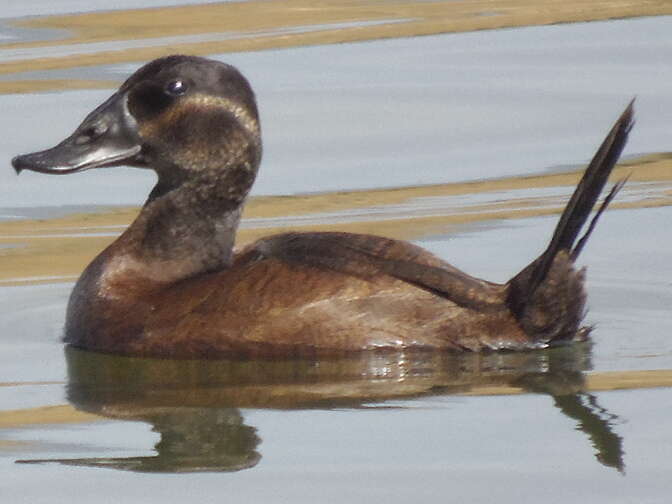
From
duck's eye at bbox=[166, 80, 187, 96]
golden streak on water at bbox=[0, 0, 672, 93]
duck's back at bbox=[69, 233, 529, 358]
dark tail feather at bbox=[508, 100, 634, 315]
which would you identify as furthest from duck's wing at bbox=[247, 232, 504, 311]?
golden streak on water at bbox=[0, 0, 672, 93]

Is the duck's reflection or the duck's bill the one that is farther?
the duck's bill

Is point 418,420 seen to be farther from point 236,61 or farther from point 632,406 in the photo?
point 236,61

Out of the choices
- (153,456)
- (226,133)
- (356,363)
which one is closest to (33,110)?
(226,133)

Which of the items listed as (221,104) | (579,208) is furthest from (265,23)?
(579,208)

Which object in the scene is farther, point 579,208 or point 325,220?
point 325,220

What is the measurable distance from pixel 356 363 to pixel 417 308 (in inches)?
10.3

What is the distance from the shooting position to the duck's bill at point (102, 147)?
24.4 feet

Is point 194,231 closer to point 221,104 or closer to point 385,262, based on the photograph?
point 221,104

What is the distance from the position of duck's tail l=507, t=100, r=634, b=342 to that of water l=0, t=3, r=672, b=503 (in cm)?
15

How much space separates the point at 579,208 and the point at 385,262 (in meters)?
0.64

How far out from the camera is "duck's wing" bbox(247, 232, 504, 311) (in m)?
6.85

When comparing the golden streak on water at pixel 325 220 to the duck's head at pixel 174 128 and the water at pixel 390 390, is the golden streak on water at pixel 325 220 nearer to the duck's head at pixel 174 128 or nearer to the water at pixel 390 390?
the water at pixel 390 390

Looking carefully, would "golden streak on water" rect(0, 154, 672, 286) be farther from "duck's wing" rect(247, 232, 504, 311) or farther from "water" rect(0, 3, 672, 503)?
"duck's wing" rect(247, 232, 504, 311)

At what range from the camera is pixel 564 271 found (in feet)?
22.1
